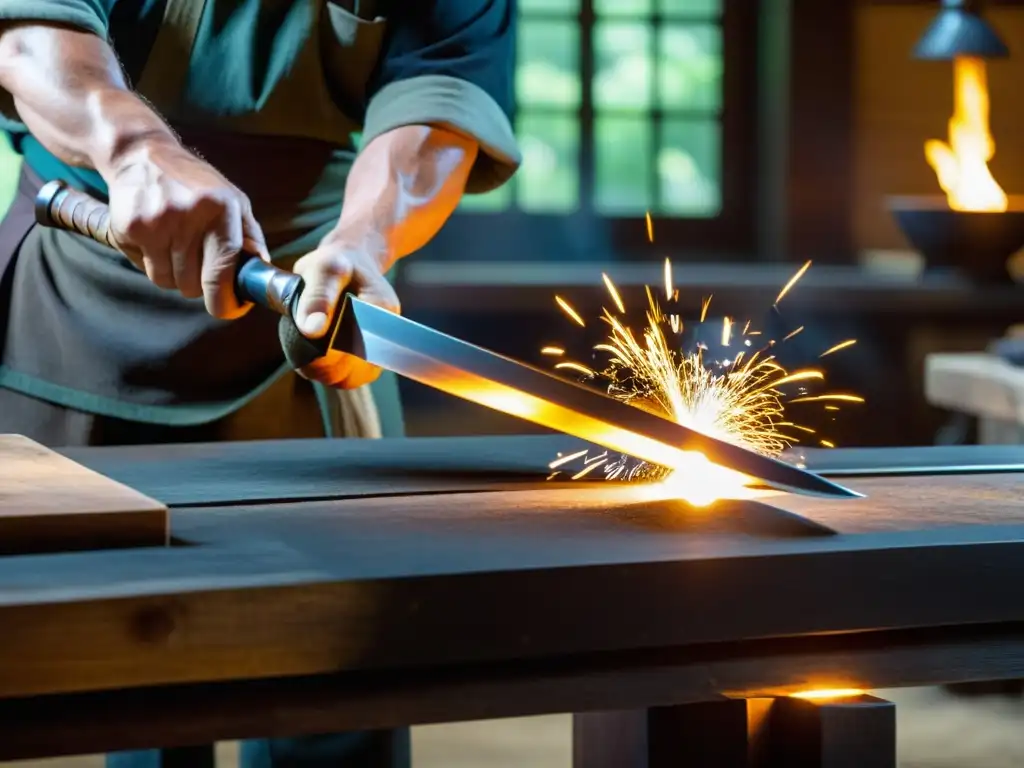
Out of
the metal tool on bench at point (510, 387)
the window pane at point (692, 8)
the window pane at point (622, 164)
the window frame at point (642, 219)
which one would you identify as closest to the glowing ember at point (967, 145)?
the window frame at point (642, 219)

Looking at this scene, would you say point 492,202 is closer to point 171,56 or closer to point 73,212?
point 171,56

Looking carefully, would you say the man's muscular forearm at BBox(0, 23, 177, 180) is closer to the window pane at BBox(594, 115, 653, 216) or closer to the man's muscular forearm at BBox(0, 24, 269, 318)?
the man's muscular forearm at BBox(0, 24, 269, 318)

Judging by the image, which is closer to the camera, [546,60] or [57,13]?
[57,13]

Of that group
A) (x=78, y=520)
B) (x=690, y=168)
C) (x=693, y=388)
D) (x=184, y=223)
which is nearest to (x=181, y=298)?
(x=184, y=223)

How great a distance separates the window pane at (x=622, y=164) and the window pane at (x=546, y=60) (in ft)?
0.46

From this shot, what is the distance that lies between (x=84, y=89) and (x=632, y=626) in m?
0.76

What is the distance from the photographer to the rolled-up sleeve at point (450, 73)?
5.04 feet

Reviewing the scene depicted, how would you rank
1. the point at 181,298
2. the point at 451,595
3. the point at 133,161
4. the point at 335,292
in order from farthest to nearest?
the point at 181,298
the point at 133,161
the point at 335,292
the point at 451,595

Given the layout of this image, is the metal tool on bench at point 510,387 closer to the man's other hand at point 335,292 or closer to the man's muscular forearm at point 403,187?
the man's other hand at point 335,292

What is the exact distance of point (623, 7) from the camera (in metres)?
4.10

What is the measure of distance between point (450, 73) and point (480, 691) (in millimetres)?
822

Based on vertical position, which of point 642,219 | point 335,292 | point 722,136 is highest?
point 722,136

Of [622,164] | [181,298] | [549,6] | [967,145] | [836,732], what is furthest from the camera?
[622,164]

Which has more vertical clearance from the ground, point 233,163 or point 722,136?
point 722,136
